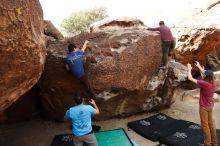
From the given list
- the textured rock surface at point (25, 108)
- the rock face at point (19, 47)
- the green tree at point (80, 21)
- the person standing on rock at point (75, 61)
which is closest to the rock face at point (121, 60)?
the person standing on rock at point (75, 61)

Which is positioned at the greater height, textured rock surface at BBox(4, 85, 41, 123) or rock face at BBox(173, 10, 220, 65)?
rock face at BBox(173, 10, 220, 65)

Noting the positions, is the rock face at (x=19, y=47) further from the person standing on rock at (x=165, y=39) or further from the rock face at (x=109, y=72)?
the person standing on rock at (x=165, y=39)

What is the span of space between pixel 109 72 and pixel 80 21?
2564 cm

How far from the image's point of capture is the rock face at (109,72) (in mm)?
7949

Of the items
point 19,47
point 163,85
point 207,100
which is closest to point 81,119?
point 19,47

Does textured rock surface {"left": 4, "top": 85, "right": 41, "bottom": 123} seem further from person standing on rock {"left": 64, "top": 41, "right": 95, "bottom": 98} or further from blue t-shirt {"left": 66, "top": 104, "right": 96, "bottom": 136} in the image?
blue t-shirt {"left": 66, "top": 104, "right": 96, "bottom": 136}

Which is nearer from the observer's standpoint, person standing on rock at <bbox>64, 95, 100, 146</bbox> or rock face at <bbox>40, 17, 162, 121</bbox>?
person standing on rock at <bbox>64, 95, 100, 146</bbox>

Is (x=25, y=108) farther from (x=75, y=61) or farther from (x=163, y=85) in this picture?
(x=163, y=85)

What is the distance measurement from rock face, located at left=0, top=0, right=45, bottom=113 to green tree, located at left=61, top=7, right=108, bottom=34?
27086mm

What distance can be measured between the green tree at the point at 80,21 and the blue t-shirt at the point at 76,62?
82.4 ft

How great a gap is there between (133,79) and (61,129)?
2199 millimetres

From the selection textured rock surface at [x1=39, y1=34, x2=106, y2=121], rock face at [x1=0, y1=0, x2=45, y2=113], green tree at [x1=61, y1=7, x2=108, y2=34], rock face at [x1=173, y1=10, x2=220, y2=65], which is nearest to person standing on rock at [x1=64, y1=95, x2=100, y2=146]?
rock face at [x1=0, y1=0, x2=45, y2=113]

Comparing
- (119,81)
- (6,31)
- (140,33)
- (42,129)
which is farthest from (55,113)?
(6,31)

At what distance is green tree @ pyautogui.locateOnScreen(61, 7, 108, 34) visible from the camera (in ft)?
108
